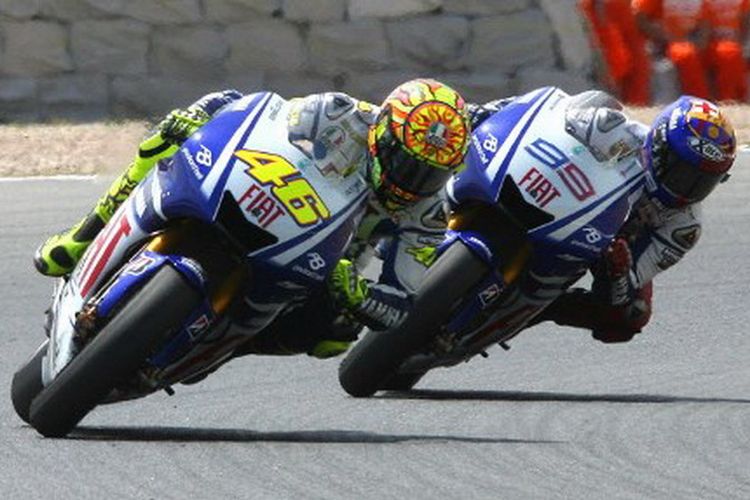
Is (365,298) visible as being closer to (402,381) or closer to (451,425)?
(451,425)

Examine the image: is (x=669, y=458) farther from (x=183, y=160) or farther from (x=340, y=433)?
(x=183, y=160)

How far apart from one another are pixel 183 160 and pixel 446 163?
82cm

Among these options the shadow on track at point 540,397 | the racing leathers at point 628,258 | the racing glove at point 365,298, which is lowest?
the shadow on track at point 540,397

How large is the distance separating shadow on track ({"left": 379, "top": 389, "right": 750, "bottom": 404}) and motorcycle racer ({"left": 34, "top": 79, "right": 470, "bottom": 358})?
83cm

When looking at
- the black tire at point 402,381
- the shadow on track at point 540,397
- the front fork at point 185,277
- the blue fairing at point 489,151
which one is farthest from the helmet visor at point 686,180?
the front fork at point 185,277

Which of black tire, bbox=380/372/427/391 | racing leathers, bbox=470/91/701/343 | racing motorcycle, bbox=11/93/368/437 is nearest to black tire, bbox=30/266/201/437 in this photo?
racing motorcycle, bbox=11/93/368/437

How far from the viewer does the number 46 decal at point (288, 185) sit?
7535 mm

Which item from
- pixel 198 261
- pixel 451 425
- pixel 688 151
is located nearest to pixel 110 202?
pixel 198 261

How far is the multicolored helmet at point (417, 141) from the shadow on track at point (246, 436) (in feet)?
2.53

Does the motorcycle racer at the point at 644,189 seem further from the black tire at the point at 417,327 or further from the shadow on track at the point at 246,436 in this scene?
the shadow on track at the point at 246,436

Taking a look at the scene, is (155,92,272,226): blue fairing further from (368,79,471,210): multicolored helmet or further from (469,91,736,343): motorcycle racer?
(469,91,736,343): motorcycle racer

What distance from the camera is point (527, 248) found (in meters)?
9.16

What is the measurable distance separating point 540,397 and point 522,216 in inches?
29.6

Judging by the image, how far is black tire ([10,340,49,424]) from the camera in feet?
26.1
